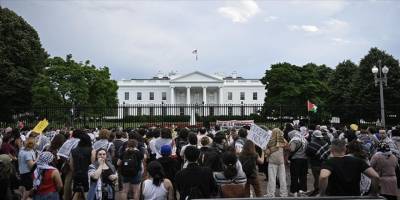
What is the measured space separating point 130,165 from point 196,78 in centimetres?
8326

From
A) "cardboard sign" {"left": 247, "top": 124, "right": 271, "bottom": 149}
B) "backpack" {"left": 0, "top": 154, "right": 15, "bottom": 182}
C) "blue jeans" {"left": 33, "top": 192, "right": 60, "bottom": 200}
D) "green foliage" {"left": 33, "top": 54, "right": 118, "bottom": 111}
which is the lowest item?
"blue jeans" {"left": 33, "top": 192, "right": 60, "bottom": 200}

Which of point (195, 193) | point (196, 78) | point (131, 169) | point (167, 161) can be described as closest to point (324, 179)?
point (195, 193)

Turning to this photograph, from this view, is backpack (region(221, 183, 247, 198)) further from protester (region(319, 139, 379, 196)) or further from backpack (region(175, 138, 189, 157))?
backpack (region(175, 138, 189, 157))

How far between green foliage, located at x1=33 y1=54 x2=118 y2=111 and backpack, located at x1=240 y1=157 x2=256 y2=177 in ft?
106

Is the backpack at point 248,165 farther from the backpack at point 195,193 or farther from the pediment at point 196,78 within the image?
the pediment at point 196,78

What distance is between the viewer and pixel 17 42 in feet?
132

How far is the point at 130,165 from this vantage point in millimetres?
7629

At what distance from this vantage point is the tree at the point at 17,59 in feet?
126

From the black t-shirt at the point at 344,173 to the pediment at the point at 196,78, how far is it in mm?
84154

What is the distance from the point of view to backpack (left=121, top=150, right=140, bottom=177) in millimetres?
7641

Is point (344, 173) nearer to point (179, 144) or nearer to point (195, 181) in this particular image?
point (195, 181)

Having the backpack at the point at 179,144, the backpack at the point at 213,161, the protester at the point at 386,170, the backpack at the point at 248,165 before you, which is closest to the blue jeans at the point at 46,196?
the backpack at the point at 213,161

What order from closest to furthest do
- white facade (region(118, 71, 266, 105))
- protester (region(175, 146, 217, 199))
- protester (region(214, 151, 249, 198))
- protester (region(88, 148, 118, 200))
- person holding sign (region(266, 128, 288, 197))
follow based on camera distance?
protester (region(175, 146, 217, 199))
protester (region(214, 151, 249, 198))
protester (region(88, 148, 118, 200))
person holding sign (region(266, 128, 288, 197))
white facade (region(118, 71, 266, 105))

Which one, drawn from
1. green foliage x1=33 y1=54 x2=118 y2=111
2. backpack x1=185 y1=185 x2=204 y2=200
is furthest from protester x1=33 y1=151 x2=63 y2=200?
green foliage x1=33 y1=54 x2=118 y2=111
